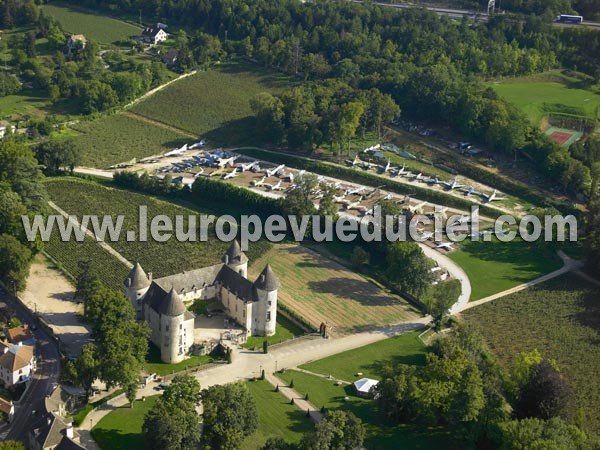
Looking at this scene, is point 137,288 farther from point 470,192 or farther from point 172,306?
point 470,192

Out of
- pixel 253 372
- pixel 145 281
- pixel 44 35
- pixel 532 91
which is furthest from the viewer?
pixel 44 35

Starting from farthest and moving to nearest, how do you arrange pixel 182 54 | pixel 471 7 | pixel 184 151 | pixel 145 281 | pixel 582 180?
pixel 471 7 < pixel 182 54 < pixel 184 151 < pixel 582 180 < pixel 145 281

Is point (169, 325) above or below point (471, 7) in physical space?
below

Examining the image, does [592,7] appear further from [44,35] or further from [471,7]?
[44,35]

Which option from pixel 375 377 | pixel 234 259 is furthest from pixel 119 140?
pixel 375 377

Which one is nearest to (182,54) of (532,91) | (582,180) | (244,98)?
(244,98)
